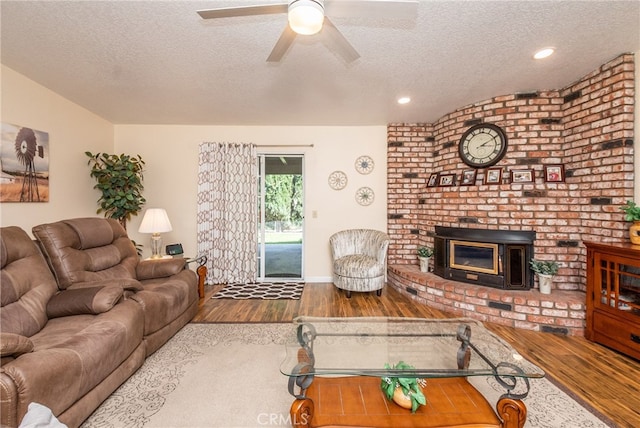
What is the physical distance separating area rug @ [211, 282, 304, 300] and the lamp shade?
1155mm

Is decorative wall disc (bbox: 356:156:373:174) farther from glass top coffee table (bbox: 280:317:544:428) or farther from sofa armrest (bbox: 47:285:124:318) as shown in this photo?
sofa armrest (bbox: 47:285:124:318)

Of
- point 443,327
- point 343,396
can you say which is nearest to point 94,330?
point 343,396

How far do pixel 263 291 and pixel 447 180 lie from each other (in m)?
3.12

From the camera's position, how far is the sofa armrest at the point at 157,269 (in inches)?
112

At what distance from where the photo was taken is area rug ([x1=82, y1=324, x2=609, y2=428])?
1.59 m

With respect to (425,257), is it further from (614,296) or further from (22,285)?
(22,285)

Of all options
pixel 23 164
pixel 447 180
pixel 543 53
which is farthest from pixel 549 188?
pixel 23 164

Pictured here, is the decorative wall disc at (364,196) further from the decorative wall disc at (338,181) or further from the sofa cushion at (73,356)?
the sofa cushion at (73,356)

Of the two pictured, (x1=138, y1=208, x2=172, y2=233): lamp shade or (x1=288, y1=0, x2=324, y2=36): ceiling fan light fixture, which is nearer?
(x1=288, y1=0, x2=324, y2=36): ceiling fan light fixture

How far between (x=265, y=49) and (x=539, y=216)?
3.43 meters

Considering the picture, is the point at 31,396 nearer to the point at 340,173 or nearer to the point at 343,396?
the point at 343,396

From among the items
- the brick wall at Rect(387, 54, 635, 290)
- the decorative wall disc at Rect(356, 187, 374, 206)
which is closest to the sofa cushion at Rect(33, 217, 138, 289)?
the decorative wall disc at Rect(356, 187, 374, 206)

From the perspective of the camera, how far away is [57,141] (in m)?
3.31

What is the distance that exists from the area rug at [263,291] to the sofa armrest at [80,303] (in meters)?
1.87
